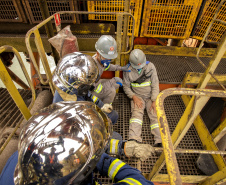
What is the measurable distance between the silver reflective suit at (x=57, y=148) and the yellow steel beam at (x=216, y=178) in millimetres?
1629

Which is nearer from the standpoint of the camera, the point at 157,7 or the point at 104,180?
the point at 104,180

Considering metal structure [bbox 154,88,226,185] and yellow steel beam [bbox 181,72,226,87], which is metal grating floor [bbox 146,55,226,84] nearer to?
yellow steel beam [bbox 181,72,226,87]

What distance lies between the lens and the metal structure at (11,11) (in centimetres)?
335

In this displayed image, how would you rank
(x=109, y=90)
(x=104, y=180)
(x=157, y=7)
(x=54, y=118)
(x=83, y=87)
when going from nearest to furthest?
(x=54, y=118) → (x=83, y=87) → (x=104, y=180) → (x=109, y=90) → (x=157, y=7)

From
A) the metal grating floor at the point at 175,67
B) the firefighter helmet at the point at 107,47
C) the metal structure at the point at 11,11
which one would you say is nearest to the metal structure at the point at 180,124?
the firefighter helmet at the point at 107,47

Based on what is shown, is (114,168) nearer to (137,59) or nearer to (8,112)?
(137,59)

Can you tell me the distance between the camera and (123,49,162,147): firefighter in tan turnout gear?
7.78ft

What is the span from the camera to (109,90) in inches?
95.4

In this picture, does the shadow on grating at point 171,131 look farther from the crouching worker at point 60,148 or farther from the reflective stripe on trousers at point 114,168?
the crouching worker at point 60,148

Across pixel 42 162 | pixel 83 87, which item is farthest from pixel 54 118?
pixel 83 87

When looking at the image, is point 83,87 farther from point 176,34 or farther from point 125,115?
point 176,34

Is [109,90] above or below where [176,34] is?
below

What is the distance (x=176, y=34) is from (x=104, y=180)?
4.13m

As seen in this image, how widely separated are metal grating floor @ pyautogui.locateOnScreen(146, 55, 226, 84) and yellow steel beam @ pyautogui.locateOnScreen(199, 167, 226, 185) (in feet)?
6.12
